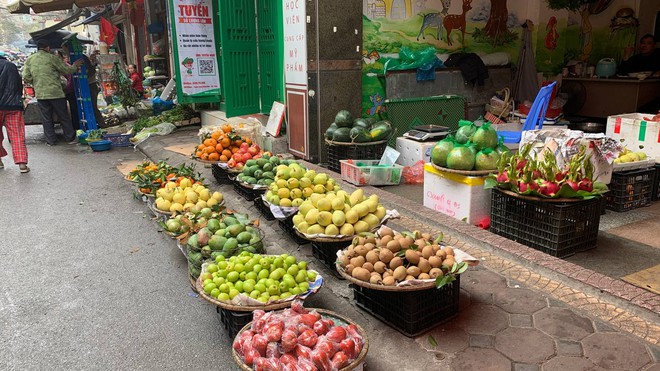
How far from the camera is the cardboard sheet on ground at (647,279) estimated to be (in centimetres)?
365

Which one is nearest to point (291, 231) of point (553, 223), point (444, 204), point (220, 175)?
point (444, 204)

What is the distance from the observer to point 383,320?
354 cm

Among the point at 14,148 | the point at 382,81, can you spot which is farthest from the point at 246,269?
the point at 14,148

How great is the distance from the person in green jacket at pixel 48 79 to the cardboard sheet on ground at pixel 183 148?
3617mm

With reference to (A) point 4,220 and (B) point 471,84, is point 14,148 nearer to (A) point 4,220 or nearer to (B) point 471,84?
(A) point 4,220

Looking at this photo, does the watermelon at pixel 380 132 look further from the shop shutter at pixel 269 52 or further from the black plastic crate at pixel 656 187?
the black plastic crate at pixel 656 187

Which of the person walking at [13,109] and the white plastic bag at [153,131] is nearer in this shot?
the person walking at [13,109]

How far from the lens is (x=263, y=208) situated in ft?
19.8

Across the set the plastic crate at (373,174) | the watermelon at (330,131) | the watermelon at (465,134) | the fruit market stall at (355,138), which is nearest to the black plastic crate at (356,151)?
the fruit market stall at (355,138)

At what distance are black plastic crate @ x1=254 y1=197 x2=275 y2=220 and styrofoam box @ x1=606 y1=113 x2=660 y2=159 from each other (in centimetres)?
424

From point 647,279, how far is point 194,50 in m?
9.44

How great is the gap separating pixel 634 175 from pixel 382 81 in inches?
165

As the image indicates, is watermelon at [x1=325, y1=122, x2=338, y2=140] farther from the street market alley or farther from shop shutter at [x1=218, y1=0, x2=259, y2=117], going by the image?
shop shutter at [x1=218, y1=0, x2=259, y2=117]

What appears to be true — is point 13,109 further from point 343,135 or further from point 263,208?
point 343,135
